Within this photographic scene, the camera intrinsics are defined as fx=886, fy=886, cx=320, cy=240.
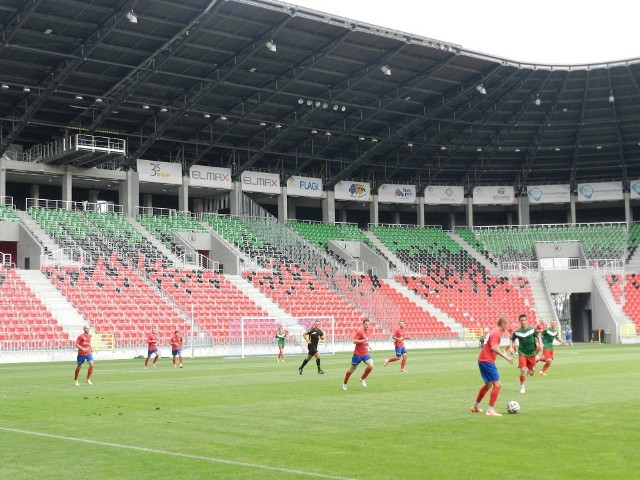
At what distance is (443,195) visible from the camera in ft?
285

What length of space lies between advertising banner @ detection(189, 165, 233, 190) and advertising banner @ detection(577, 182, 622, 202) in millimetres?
35079

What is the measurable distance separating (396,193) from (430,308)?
753 inches

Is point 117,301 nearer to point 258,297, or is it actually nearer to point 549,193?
point 258,297

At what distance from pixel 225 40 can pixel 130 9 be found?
756 cm

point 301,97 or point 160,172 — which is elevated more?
point 301,97

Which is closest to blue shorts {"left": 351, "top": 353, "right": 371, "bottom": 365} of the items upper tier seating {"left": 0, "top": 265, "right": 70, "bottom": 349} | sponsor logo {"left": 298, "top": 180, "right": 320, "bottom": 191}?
upper tier seating {"left": 0, "top": 265, "right": 70, "bottom": 349}

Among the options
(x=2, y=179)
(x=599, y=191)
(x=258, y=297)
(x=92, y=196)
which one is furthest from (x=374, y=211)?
(x=2, y=179)

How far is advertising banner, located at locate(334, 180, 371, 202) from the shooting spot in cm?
8231

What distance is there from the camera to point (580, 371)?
31.3 meters

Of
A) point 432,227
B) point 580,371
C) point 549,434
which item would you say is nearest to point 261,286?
point 432,227

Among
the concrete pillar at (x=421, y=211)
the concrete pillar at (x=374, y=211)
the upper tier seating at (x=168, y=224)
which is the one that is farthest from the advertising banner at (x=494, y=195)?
the upper tier seating at (x=168, y=224)

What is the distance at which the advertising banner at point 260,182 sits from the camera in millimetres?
75875

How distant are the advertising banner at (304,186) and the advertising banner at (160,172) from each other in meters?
11.1

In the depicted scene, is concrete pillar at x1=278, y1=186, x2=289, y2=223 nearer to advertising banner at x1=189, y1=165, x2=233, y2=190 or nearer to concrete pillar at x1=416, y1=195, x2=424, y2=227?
advertising banner at x1=189, y1=165, x2=233, y2=190
